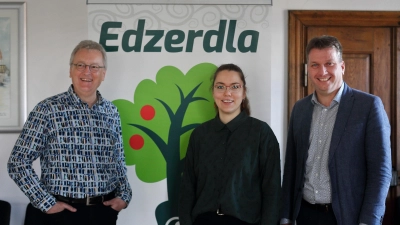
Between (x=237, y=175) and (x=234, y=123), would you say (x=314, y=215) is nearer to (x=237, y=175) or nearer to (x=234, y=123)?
(x=237, y=175)

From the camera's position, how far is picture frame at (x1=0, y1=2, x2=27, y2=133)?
268 centimetres

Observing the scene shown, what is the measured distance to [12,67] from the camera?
269 cm

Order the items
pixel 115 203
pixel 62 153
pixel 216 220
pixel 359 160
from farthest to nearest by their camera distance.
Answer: pixel 115 203 < pixel 62 153 < pixel 216 220 < pixel 359 160

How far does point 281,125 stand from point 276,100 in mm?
178

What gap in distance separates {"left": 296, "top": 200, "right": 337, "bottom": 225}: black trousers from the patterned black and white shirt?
1.06m

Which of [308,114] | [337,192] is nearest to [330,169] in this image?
[337,192]

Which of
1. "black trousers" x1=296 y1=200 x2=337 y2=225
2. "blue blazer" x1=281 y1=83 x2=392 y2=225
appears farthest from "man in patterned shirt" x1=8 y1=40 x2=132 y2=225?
"blue blazer" x1=281 y1=83 x2=392 y2=225

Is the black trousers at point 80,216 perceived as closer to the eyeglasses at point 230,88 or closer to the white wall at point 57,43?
the white wall at point 57,43

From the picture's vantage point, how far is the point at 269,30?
8.89 ft

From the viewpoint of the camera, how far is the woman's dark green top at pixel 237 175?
6.56ft

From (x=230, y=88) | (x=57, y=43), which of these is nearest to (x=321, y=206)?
(x=230, y=88)

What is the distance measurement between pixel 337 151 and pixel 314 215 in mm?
345

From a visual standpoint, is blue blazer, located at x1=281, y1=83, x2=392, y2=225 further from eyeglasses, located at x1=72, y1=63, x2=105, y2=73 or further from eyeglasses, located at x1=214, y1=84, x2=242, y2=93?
eyeglasses, located at x1=72, y1=63, x2=105, y2=73

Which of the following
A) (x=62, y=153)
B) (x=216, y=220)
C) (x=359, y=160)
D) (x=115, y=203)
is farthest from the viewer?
(x=115, y=203)
